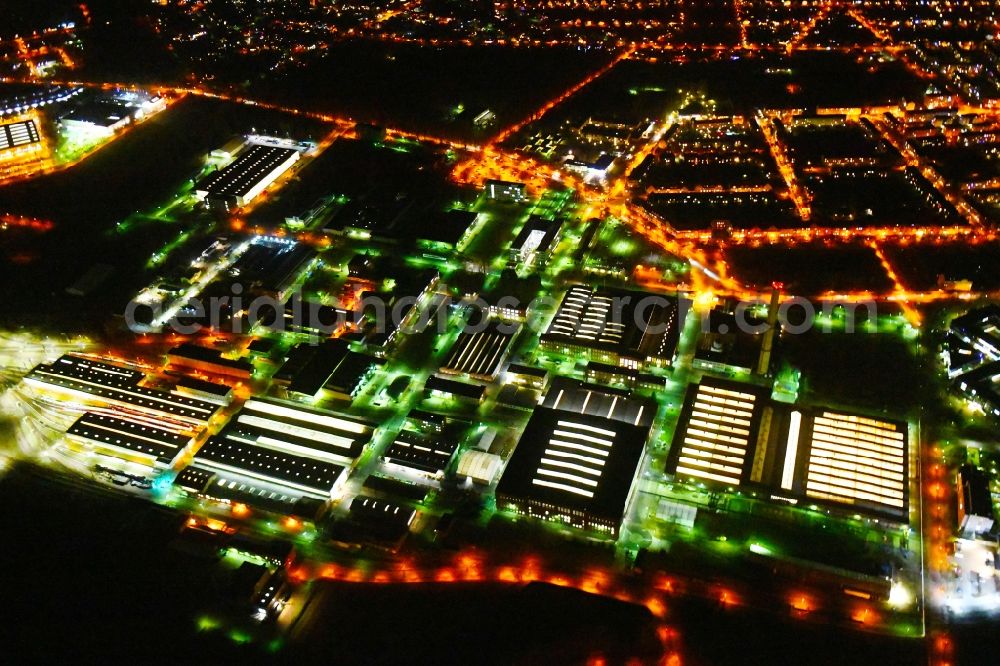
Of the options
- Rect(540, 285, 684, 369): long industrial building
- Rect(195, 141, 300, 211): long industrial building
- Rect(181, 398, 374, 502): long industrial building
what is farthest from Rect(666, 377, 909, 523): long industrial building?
Rect(195, 141, 300, 211): long industrial building

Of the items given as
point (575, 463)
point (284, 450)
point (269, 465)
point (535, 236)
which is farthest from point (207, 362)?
point (575, 463)

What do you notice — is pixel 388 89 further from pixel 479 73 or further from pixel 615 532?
pixel 615 532

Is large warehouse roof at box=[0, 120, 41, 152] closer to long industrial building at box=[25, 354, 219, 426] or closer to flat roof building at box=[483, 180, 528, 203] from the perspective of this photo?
long industrial building at box=[25, 354, 219, 426]

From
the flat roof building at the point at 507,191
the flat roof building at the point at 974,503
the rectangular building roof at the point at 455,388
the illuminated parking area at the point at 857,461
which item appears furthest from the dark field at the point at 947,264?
the rectangular building roof at the point at 455,388

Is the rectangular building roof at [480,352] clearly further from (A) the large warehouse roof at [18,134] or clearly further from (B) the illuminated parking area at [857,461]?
(A) the large warehouse roof at [18,134]

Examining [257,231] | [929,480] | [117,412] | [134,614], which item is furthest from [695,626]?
[257,231]
